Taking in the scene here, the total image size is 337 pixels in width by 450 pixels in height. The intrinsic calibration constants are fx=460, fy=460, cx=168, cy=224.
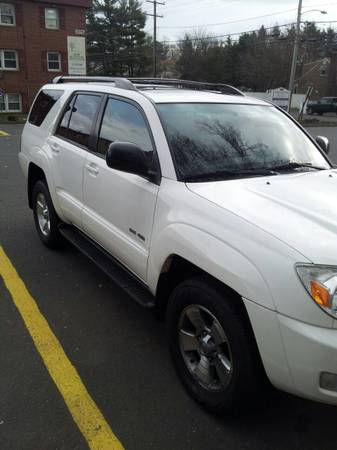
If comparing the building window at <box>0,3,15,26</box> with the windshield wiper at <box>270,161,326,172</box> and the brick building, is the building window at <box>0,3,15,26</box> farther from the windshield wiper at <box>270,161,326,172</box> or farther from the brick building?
the windshield wiper at <box>270,161,326,172</box>

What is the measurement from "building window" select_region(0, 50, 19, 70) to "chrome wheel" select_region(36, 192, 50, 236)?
29507 millimetres

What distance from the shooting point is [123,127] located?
141 inches

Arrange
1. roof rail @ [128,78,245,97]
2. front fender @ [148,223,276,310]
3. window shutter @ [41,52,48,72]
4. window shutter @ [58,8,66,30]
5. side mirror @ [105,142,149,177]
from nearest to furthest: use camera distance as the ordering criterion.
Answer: front fender @ [148,223,276,310], side mirror @ [105,142,149,177], roof rail @ [128,78,245,97], window shutter @ [58,8,66,30], window shutter @ [41,52,48,72]

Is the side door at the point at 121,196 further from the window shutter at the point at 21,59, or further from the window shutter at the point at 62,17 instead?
the window shutter at the point at 62,17

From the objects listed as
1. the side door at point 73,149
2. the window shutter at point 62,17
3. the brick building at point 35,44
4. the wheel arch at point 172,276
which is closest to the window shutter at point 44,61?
the brick building at point 35,44

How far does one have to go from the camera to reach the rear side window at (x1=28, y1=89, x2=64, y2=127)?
5.07 m

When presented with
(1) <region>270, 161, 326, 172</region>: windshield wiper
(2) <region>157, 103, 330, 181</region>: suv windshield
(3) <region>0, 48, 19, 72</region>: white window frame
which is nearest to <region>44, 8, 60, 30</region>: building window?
(3) <region>0, 48, 19, 72</region>: white window frame

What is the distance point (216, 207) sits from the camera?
257cm

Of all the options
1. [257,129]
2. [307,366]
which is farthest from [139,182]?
[307,366]

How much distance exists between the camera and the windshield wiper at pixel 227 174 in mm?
2961

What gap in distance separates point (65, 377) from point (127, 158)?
1.48 metres

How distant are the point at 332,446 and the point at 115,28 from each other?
202 feet

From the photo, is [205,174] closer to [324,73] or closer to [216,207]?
[216,207]

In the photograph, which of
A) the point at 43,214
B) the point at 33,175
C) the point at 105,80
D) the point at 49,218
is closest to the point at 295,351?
the point at 105,80
